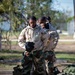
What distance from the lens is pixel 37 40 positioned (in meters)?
10.8

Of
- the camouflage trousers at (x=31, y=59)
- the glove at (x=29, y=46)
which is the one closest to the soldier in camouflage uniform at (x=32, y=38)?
the camouflage trousers at (x=31, y=59)

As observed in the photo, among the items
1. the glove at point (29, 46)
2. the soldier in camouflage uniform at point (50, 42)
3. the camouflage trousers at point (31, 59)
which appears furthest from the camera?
the soldier in camouflage uniform at point (50, 42)

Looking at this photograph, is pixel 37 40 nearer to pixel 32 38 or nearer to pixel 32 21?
pixel 32 38

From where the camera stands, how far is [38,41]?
10.9 metres

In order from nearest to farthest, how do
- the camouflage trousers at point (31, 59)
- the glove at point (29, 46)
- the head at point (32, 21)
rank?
1. the glove at point (29, 46)
2. the head at point (32, 21)
3. the camouflage trousers at point (31, 59)

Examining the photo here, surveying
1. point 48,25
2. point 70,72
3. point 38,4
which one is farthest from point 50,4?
point 70,72

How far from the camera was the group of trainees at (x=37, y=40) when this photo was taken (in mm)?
10750

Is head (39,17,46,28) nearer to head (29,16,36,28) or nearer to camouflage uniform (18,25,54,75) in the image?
camouflage uniform (18,25,54,75)

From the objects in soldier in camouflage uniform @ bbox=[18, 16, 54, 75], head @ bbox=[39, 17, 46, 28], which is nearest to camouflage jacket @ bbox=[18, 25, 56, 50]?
soldier in camouflage uniform @ bbox=[18, 16, 54, 75]

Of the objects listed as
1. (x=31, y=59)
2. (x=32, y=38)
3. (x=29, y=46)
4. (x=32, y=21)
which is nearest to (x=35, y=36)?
(x=32, y=38)

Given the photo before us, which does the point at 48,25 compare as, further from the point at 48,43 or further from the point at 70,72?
the point at 70,72

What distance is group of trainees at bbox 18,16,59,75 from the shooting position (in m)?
10.8

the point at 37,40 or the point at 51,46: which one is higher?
the point at 37,40

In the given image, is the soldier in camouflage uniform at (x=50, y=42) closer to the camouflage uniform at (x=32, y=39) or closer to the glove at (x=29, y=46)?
the camouflage uniform at (x=32, y=39)
